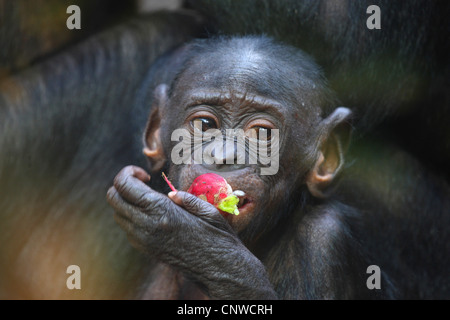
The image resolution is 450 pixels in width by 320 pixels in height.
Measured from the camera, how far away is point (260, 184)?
123 inches

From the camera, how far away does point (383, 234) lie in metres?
3.94

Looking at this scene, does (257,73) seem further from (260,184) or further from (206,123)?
(260,184)

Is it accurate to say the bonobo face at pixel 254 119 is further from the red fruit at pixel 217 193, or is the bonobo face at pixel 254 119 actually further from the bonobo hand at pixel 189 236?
the bonobo hand at pixel 189 236

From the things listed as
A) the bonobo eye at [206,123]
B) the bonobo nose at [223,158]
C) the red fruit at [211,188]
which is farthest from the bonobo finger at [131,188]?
the bonobo eye at [206,123]

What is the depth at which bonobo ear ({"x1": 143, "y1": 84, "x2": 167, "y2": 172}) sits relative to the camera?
3.60 meters

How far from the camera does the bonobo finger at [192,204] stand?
2.79 metres

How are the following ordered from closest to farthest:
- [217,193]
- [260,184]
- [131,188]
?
[131,188] < [217,193] < [260,184]

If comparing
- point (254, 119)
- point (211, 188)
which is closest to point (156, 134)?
point (254, 119)

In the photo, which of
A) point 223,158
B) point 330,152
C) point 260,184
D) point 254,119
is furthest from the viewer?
point 330,152

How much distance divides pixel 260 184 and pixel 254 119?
0.35m

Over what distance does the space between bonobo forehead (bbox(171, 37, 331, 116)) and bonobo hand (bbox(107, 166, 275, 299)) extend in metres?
0.74

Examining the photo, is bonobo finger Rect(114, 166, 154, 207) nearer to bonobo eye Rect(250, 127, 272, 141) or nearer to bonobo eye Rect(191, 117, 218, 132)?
bonobo eye Rect(191, 117, 218, 132)

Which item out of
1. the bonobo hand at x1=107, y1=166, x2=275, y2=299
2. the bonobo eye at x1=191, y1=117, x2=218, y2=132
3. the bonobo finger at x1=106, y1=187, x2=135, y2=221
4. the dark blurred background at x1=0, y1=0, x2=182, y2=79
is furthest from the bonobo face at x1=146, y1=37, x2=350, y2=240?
the dark blurred background at x1=0, y1=0, x2=182, y2=79
